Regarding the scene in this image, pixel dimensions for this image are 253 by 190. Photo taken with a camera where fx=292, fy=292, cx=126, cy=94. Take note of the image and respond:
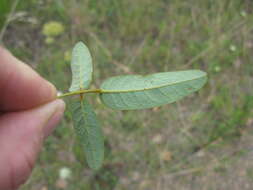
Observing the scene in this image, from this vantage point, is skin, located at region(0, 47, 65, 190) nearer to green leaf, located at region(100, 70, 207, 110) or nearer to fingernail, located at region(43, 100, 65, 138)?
fingernail, located at region(43, 100, 65, 138)

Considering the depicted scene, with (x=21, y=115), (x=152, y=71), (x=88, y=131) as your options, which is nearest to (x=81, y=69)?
(x=88, y=131)

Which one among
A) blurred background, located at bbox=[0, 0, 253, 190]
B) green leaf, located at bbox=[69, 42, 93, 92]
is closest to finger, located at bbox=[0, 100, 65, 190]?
green leaf, located at bbox=[69, 42, 93, 92]

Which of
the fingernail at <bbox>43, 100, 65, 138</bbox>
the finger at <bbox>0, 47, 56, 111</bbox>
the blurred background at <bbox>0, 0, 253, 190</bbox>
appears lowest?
the blurred background at <bbox>0, 0, 253, 190</bbox>

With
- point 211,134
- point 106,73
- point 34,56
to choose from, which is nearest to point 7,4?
point 34,56

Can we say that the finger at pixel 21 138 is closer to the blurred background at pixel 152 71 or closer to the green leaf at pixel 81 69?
the green leaf at pixel 81 69

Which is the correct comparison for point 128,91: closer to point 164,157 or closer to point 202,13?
point 164,157

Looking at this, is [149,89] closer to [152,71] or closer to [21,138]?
[21,138]

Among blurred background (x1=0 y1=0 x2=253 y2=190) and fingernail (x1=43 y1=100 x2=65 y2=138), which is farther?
blurred background (x1=0 y1=0 x2=253 y2=190)
